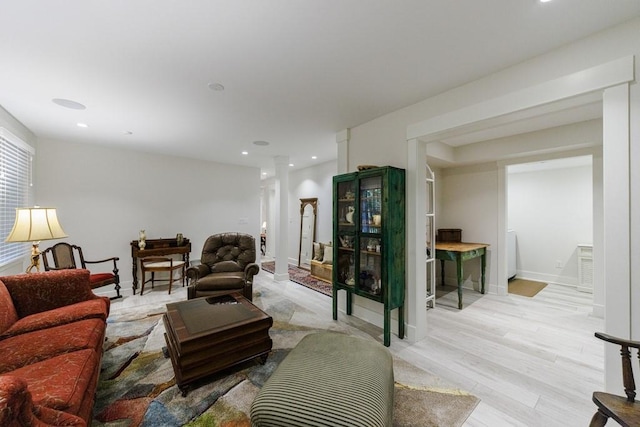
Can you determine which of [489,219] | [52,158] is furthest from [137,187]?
[489,219]

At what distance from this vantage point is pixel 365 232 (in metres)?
2.94

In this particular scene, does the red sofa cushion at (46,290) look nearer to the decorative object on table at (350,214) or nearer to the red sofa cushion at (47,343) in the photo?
the red sofa cushion at (47,343)

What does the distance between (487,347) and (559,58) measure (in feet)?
8.54

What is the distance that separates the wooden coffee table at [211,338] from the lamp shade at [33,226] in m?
1.33

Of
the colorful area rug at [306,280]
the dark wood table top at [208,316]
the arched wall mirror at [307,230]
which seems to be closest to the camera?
the dark wood table top at [208,316]

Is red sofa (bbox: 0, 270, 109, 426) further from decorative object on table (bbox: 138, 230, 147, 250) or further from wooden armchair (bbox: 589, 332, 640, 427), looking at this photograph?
wooden armchair (bbox: 589, 332, 640, 427)

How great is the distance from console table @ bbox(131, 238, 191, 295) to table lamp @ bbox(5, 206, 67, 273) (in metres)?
1.94

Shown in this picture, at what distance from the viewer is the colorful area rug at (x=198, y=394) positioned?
166cm

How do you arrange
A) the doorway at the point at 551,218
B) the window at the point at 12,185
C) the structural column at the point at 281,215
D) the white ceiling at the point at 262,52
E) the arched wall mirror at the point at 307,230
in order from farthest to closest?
the arched wall mirror at the point at 307,230, the structural column at the point at 281,215, the doorway at the point at 551,218, the window at the point at 12,185, the white ceiling at the point at 262,52

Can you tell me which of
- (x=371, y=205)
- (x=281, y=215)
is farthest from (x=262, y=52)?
(x=281, y=215)

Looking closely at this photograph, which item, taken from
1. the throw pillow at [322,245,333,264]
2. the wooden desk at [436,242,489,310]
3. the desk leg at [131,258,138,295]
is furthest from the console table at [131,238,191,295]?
the wooden desk at [436,242,489,310]

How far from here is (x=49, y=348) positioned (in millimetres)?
1618

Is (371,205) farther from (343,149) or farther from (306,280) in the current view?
(306,280)

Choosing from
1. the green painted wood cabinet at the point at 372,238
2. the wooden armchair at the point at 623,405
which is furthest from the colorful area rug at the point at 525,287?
the wooden armchair at the point at 623,405
